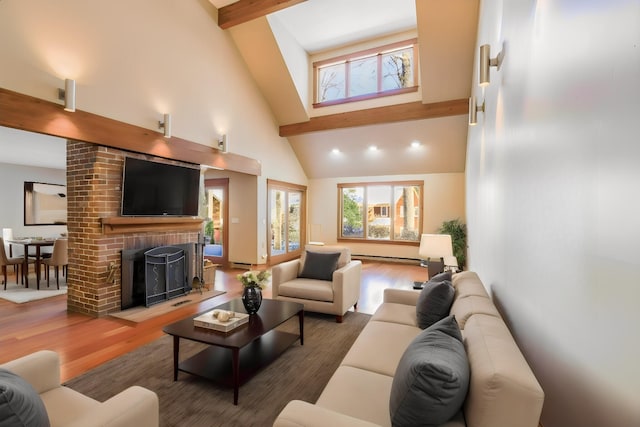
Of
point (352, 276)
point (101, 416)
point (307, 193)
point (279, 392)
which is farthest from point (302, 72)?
point (101, 416)

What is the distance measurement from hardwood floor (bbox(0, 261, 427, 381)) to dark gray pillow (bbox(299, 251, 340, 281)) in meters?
0.72

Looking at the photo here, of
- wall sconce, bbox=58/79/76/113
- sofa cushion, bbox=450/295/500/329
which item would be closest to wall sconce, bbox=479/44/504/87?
sofa cushion, bbox=450/295/500/329

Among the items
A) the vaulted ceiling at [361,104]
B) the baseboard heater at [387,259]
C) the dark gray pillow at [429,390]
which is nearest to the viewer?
the dark gray pillow at [429,390]

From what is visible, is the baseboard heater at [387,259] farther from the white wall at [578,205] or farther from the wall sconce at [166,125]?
the white wall at [578,205]

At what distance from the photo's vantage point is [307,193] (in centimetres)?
887

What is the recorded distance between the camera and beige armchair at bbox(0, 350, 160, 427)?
1190 millimetres

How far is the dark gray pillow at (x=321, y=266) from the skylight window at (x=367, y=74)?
12.5 feet

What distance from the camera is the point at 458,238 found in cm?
685

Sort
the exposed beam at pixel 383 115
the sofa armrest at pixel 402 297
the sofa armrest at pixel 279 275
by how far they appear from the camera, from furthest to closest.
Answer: the exposed beam at pixel 383 115 → the sofa armrest at pixel 279 275 → the sofa armrest at pixel 402 297

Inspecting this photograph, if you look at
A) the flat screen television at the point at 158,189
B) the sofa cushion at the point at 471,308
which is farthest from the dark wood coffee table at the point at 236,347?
the flat screen television at the point at 158,189

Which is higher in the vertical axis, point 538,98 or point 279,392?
point 538,98

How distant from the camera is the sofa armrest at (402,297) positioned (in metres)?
3.01

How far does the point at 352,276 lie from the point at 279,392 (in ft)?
6.05

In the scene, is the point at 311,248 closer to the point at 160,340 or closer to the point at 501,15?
the point at 160,340
